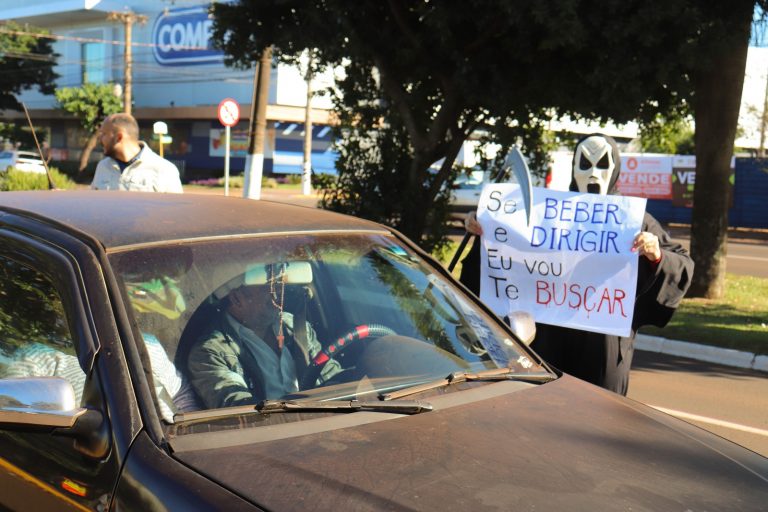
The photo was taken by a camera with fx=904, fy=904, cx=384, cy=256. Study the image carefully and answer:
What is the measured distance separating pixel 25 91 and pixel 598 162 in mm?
66497

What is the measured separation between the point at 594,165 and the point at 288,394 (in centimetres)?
245

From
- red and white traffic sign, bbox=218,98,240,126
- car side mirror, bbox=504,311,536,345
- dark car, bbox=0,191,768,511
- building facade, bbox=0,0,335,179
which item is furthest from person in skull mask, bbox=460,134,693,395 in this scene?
building facade, bbox=0,0,335,179

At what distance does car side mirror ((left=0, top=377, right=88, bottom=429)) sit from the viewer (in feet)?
7.59

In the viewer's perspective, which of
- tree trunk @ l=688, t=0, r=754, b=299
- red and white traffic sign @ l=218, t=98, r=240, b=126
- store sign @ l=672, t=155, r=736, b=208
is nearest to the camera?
tree trunk @ l=688, t=0, r=754, b=299

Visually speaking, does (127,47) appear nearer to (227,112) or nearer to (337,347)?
(227,112)

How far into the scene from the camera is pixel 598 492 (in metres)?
2.23

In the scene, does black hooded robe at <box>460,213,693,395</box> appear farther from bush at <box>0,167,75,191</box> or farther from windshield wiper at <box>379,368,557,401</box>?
bush at <box>0,167,75,191</box>

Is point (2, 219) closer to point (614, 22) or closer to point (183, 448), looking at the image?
point (183, 448)

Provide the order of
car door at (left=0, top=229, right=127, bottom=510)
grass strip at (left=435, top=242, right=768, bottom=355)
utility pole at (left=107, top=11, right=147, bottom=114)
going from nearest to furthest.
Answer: car door at (left=0, top=229, right=127, bottom=510) < grass strip at (left=435, top=242, right=768, bottom=355) < utility pole at (left=107, top=11, right=147, bottom=114)

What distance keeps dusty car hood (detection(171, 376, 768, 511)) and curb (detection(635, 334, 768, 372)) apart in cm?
667

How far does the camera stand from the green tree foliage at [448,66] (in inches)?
408

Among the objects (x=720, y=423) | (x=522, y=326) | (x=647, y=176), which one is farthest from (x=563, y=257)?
(x=647, y=176)

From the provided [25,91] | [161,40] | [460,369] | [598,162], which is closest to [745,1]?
[598,162]

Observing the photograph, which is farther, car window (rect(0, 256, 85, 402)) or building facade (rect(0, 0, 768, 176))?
building facade (rect(0, 0, 768, 176))
